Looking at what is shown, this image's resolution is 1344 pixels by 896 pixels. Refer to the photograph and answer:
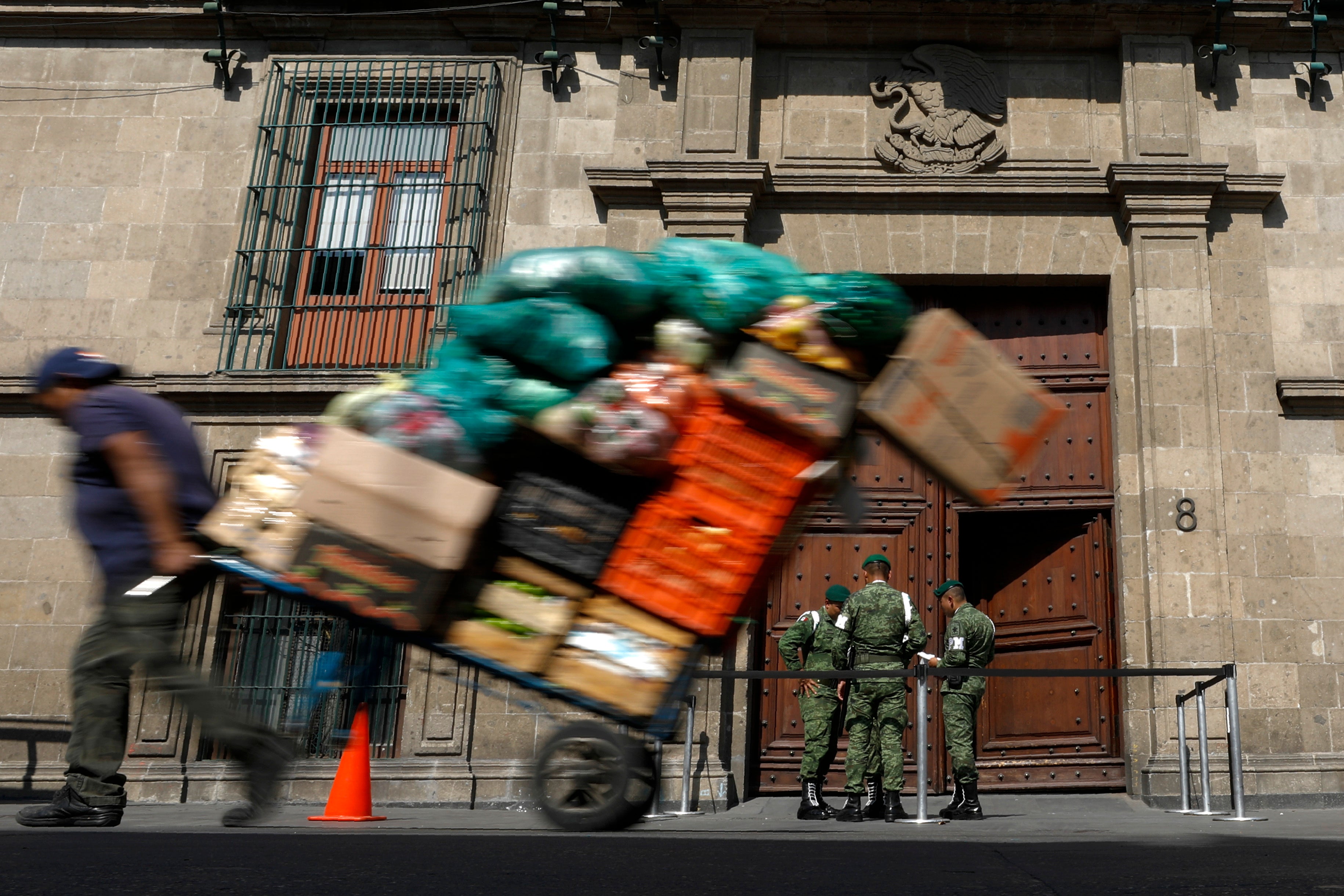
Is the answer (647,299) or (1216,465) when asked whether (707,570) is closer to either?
(647,299)

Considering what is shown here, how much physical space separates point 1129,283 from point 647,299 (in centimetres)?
792

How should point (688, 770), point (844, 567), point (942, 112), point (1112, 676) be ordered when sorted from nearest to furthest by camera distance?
1. point (1112, 676)
2. point (688, 770)
3. point (844, 567)
4. point (942, 112)

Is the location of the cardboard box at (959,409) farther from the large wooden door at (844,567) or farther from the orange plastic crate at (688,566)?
the large wooden door at (844,567)

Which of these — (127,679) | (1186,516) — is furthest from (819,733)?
(127,679)

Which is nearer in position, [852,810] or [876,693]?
[852,810]

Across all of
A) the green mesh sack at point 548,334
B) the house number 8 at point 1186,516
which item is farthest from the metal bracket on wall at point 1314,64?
the green mesh sack at point 548,334

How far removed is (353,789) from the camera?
6.96 m

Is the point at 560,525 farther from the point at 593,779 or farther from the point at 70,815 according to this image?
the point at 70,815

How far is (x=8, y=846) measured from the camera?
3.78 meters

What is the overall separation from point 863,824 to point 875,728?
2.76 feet

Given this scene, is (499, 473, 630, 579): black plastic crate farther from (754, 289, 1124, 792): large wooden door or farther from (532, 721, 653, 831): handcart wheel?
(754, 289, 1124, 792): large wooden door

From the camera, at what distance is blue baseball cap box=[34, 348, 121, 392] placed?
3.93 m

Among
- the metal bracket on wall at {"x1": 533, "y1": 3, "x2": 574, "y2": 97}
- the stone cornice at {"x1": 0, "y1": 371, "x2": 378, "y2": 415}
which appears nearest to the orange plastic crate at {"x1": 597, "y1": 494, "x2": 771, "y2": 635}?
the stone cornice at {"x1": 0, "y1": 371, "x2": 378, "y2": 415}

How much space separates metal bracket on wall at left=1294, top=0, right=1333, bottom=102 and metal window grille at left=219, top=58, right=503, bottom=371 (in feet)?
23.5
